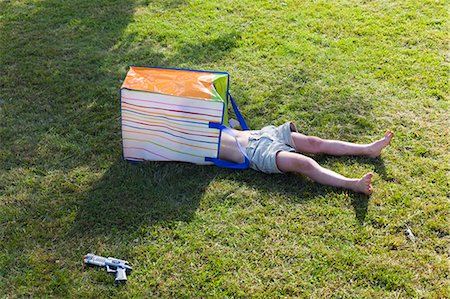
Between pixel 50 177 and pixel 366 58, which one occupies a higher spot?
pixel 366 58

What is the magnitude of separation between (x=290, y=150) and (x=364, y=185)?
1.90 feet

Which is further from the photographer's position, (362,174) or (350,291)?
(362,174)

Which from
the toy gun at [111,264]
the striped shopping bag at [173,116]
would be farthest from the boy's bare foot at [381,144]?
the toy gun at [111,264]

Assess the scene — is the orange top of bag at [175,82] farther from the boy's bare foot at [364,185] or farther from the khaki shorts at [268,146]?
the boy's bare foot at [364,185]

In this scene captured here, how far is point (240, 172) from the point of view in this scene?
3.55 m

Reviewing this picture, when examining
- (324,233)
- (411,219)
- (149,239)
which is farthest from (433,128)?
(149,239)

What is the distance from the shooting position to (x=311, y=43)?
5164 millimetres

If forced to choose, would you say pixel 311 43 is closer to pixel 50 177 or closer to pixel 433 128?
pixel 433 128

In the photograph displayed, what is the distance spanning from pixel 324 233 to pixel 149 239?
3.47ft

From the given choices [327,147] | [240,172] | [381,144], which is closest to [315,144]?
[327,147]

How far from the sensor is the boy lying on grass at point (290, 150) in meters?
3.38

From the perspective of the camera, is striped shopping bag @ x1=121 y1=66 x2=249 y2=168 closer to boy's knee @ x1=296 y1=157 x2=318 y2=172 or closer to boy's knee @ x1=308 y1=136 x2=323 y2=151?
boy's knee @ x1=296 y1=157 x2=318 y2=172

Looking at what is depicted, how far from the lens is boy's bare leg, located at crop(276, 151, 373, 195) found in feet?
10.7

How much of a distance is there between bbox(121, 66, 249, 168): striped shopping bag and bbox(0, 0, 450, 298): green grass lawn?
0.11 metres
